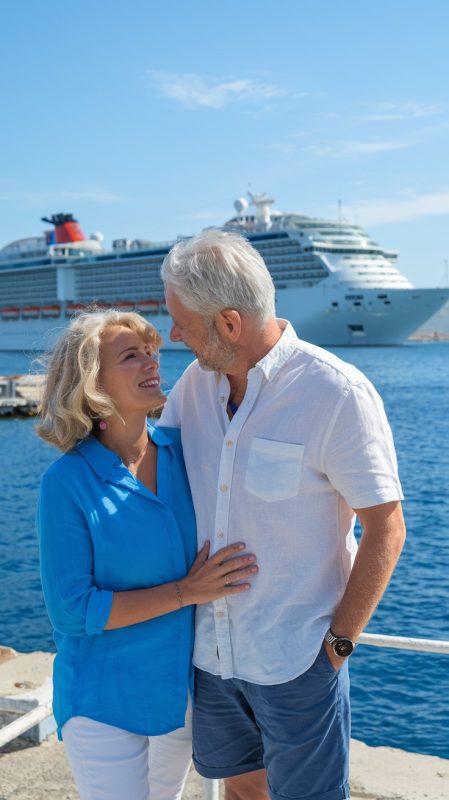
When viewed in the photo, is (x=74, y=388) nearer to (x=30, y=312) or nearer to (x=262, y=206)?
(x=262, y=206)

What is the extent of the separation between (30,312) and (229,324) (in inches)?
2343

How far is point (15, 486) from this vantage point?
589 inches

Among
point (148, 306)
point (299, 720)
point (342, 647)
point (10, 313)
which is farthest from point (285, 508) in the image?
point (10, 313)

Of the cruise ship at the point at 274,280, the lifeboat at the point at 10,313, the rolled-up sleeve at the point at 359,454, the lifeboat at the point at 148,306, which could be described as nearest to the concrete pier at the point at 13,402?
the cruise ship at the point at 274,280

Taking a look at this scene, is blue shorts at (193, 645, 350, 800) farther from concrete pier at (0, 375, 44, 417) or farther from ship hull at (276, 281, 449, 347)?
ship hull at (276, 281, 449, 347)

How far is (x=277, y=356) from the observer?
1597 mm

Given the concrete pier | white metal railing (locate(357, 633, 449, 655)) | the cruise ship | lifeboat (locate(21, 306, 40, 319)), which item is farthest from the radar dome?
white metal railing (locate(357, 633, 449, 655))

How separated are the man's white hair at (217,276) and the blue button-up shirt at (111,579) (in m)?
0.33

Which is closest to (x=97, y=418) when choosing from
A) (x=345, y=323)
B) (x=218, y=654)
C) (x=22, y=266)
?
(x=218, y=654)

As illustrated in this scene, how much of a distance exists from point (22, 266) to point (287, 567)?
6089 cm

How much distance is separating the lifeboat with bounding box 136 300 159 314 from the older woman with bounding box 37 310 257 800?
52990 mm

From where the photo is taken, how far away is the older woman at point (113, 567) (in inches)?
61.3

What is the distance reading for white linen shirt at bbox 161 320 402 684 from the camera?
5.00ft

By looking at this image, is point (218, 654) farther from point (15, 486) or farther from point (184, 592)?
point (15, 486)
